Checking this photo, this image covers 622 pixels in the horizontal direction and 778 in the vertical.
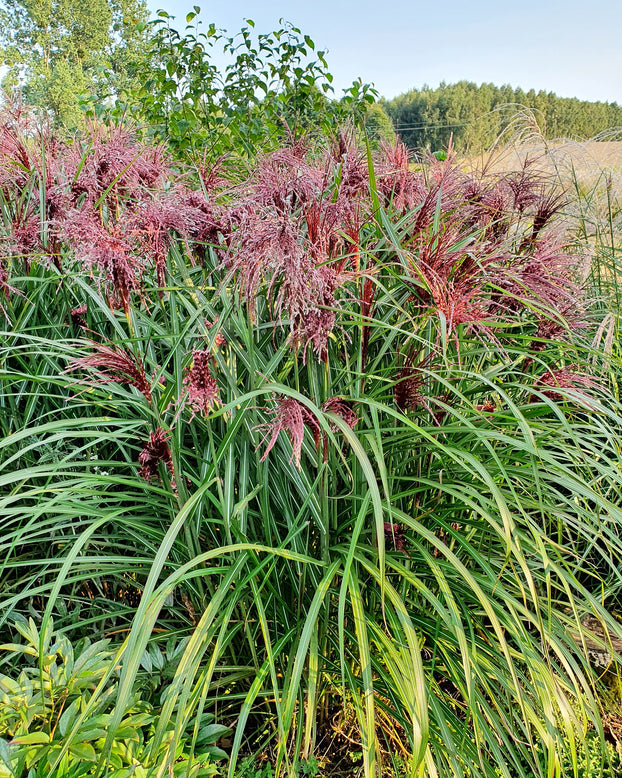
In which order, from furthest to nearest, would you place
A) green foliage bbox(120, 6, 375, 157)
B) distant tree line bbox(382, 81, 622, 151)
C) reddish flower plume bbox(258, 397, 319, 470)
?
distant tree line bbox(382, 81, 622, 151) < green foliage bbox(120, 6, 375, 157) < reddish flower plume bbox(258, 397, 319, 470)

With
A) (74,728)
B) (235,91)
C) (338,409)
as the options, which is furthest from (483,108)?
(74,728)

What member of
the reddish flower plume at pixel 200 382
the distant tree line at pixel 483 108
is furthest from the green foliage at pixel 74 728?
the distant tree line at pixel 483 108

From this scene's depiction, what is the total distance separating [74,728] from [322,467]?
2.11ft

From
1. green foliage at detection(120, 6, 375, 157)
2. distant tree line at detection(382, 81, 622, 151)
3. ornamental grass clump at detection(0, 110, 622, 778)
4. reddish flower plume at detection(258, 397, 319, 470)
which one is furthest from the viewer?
distant tree line at detection(382, 81, 622, 151)

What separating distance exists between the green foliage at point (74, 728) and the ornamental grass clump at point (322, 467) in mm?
26

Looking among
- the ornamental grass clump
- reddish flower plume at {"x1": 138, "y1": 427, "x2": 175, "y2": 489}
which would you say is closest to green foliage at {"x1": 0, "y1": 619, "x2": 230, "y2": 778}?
the ornamental grass clump

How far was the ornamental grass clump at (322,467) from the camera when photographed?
103 cm

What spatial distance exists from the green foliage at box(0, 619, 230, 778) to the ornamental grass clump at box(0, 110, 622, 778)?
3cm

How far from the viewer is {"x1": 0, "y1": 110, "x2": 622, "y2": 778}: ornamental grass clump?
1.03m

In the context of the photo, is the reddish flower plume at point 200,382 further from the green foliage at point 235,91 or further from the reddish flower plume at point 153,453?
the green foliage at point 235,91

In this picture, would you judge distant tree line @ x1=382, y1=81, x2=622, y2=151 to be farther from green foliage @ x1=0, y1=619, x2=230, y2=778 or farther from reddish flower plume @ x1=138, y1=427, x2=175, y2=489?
green foliage @ x1=0, y1=619, x2=230, y2=778

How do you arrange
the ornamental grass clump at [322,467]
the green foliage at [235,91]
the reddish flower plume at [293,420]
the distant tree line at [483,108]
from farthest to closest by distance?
the distant tree line at [483,108] < the green foliage at [235,91] < the ornamental grass clump at [322,467] < the reddish flower plume at [293,420]

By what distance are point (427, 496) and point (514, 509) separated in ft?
0.82

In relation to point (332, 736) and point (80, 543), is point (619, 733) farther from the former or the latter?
point (80, 543)
